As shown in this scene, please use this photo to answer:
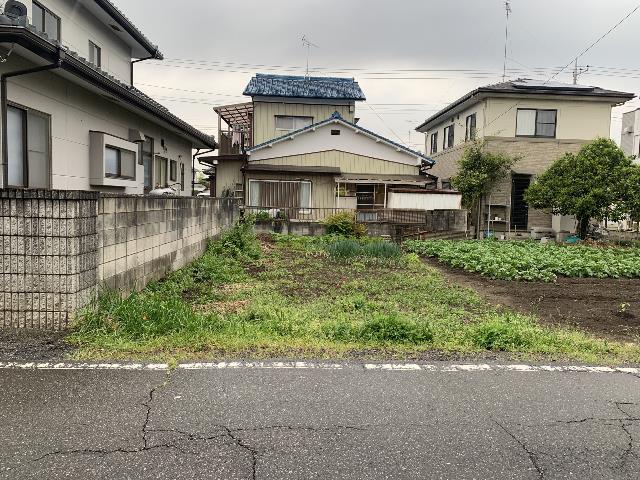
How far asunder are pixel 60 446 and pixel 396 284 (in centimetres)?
693

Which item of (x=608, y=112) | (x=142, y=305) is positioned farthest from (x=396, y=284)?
(x=608, y=112)

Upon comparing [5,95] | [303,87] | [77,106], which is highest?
[303,87]

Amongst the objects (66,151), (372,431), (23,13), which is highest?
(23,13)

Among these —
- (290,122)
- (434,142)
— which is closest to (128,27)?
(290,122)

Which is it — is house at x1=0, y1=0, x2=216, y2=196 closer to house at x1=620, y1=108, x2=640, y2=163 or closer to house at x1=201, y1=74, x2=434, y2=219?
house at x1=201, y1=74, x2=434, y2=219

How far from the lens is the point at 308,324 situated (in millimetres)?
5969

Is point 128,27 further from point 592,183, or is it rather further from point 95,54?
point 592,183

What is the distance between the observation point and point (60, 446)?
9.99ft

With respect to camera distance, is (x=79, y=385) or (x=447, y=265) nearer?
(x=79, y=385)

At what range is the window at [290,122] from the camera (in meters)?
25.6

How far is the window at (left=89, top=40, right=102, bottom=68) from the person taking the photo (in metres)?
13.0

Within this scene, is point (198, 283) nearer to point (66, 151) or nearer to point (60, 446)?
point (66, 151)

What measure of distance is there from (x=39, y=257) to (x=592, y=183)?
59.3ft

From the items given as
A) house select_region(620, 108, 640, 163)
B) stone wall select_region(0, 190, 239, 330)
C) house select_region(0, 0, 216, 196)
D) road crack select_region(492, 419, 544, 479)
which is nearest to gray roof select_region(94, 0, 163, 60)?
house select_region(0, 0, 216, 196)
